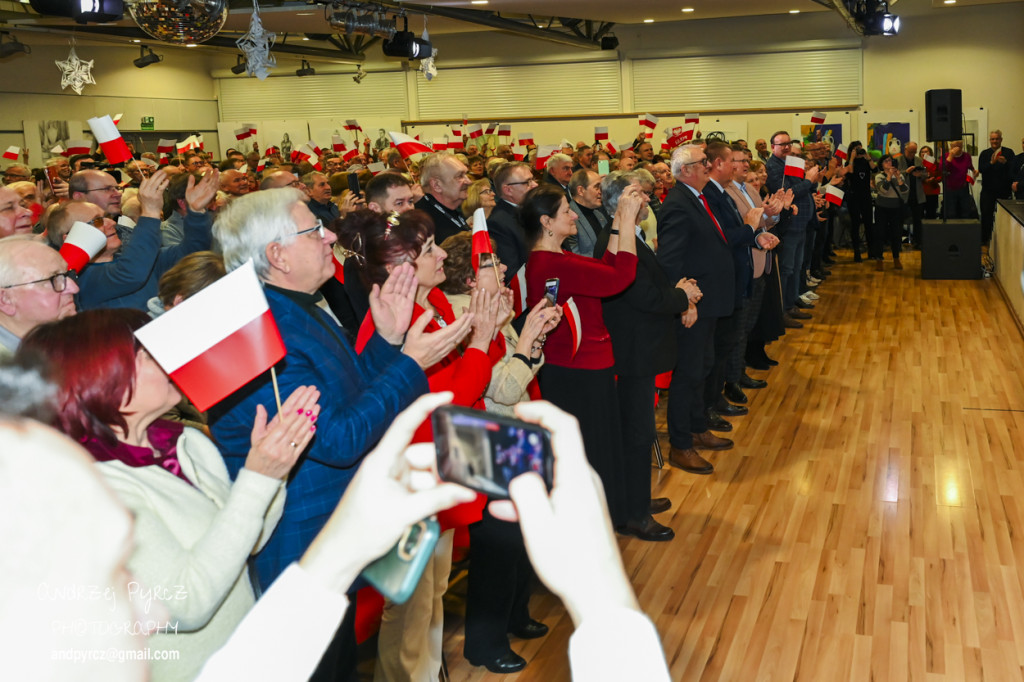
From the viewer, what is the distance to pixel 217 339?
1690 mm

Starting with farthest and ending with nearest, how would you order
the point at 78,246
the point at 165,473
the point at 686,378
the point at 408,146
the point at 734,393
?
the point at 734,393
the point at 408,146
the point at 686,378
the point at 78,246
the point at 165,473

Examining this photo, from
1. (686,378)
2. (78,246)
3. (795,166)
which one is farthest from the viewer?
(795,166)

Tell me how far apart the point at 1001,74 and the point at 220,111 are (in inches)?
578

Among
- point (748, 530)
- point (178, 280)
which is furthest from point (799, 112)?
point (178, 280)

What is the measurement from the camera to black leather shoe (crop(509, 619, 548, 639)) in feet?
10.8

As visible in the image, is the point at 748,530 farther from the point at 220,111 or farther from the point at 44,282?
the point at 220,111

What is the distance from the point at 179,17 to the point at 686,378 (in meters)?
2.89

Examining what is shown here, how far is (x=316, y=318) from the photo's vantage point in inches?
86.1

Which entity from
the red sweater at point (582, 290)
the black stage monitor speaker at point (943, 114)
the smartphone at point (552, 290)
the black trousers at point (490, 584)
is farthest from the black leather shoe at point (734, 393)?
the black stage monitor speaker at point (943, 114)

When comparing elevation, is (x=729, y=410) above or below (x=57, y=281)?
below

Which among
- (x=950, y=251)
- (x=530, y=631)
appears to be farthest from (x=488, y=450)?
(x=950, y=251)

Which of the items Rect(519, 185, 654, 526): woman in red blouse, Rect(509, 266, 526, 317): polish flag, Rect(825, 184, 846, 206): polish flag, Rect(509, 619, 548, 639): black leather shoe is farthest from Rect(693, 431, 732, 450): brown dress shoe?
Rect(825, 184, 846, 206): polish flag

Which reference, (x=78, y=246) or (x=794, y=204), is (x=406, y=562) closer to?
Result: (x=78, y=246)

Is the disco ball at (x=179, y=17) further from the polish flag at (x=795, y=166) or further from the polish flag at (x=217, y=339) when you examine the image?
the polish flag at (x=795, y=166)
